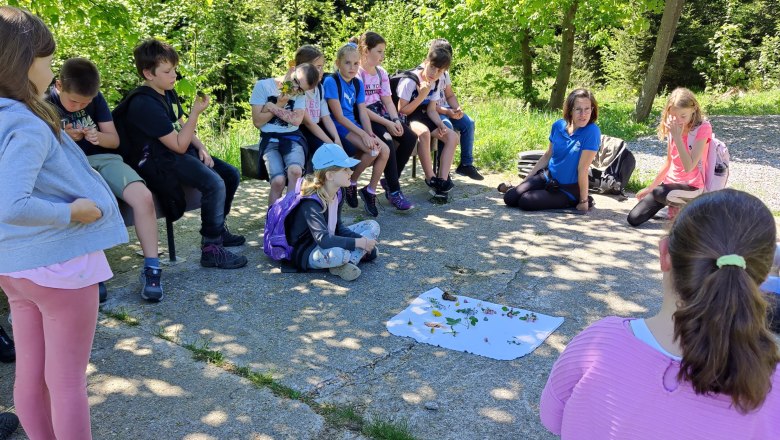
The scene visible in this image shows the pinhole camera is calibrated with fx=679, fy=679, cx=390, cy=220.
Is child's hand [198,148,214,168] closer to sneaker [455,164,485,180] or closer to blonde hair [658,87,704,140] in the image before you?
sneaker [455,164,485,180]

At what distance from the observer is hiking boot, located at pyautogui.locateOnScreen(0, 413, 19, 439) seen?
2811 mm

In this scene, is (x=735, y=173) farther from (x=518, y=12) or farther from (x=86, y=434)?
(x=86, y=434)

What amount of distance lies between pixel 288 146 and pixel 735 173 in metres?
5.50

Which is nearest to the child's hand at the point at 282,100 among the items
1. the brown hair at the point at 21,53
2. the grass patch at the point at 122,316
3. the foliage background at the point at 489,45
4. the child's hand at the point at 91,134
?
the child's hand at the point at 91,134

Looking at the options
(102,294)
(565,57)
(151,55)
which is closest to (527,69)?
(565,57)

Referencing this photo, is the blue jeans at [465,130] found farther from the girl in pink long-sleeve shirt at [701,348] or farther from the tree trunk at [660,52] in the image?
the girl in pink long-sleeve shirt at [701,348]

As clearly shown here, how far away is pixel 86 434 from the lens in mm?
2369

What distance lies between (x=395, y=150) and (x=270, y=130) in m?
1.41

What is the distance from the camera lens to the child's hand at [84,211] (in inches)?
84.4

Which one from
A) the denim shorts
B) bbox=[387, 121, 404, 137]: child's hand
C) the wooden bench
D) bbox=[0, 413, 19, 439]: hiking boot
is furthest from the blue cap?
bbox=[0, 413, 19, 439]: hiking boot

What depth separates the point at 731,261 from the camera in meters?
1.34

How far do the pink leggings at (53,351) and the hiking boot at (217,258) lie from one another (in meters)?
2.41

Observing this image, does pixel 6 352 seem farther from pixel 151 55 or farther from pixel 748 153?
pixel 748 153

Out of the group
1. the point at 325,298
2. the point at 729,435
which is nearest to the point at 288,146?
the point at 325,298
